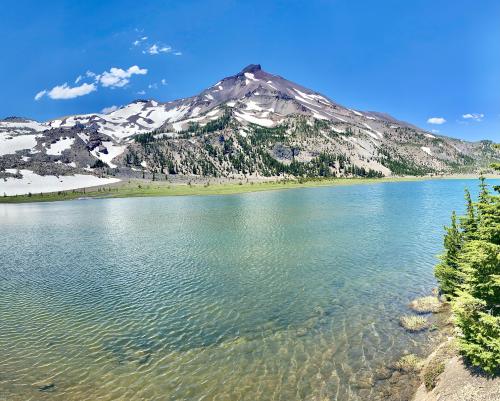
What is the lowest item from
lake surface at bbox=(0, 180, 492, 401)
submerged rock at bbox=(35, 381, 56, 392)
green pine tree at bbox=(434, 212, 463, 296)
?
submerged rock at bbox=(35, 381, 56, 392)

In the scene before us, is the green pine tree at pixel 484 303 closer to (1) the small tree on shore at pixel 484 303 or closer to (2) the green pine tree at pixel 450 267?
(1) the small tree on shore at pixel 484 303

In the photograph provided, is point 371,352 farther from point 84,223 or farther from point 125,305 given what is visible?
point 84,223

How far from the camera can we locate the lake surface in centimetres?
2088

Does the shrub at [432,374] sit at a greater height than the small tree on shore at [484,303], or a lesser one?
lesser

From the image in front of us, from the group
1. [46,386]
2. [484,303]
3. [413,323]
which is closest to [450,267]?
[413,323]

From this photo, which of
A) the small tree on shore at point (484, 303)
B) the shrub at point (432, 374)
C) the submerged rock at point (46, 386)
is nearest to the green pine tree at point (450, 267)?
the small tree on shore at point (484, 303)

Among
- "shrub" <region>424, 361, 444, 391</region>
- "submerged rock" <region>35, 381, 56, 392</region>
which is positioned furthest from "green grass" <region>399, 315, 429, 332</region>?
"submerged rock" <region>35, 381, 56, 392</region>

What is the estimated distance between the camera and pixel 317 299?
32.6 metres

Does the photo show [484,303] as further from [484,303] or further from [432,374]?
[432,374]

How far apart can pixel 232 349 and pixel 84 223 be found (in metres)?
81.9

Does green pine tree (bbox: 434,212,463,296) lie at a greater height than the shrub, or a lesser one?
greater

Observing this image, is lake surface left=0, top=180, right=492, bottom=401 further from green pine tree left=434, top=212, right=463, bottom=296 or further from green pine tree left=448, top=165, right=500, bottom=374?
green pine tree left=448, top=165, right=500, bottom=374

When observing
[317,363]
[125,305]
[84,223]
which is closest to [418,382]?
[317,363]

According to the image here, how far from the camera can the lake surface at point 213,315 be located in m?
20.9
